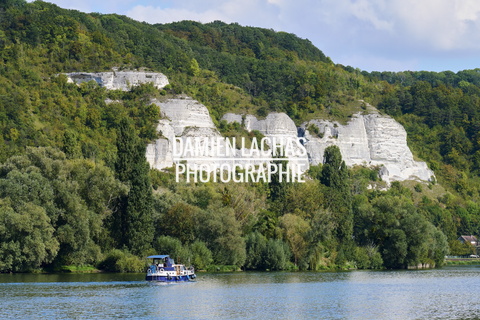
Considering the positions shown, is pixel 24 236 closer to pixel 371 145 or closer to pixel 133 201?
pixel 133 201

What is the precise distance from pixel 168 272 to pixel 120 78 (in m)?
84.2

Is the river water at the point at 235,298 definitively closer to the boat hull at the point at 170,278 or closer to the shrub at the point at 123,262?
the boat hull at the point at 170,278

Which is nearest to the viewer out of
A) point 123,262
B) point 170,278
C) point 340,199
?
point 170,278

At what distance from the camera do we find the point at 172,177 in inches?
4525

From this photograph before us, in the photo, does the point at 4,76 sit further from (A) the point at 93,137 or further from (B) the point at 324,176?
(B) the point at 324,176

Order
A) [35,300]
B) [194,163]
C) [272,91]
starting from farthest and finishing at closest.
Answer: [272,91], [194,163], [35,300]

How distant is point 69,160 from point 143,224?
9.95m

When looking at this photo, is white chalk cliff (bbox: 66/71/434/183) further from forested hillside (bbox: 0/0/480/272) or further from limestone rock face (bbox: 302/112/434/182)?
forested hillside (bbox: 0/0/480/272)

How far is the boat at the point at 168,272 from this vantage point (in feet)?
186

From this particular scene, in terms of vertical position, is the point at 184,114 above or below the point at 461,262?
above

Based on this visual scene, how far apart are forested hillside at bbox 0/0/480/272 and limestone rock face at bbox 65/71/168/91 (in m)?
2.68

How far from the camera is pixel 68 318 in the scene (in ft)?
119

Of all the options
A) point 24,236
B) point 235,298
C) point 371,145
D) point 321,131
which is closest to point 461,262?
point 371,145

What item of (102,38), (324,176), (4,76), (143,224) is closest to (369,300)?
(143,224)
